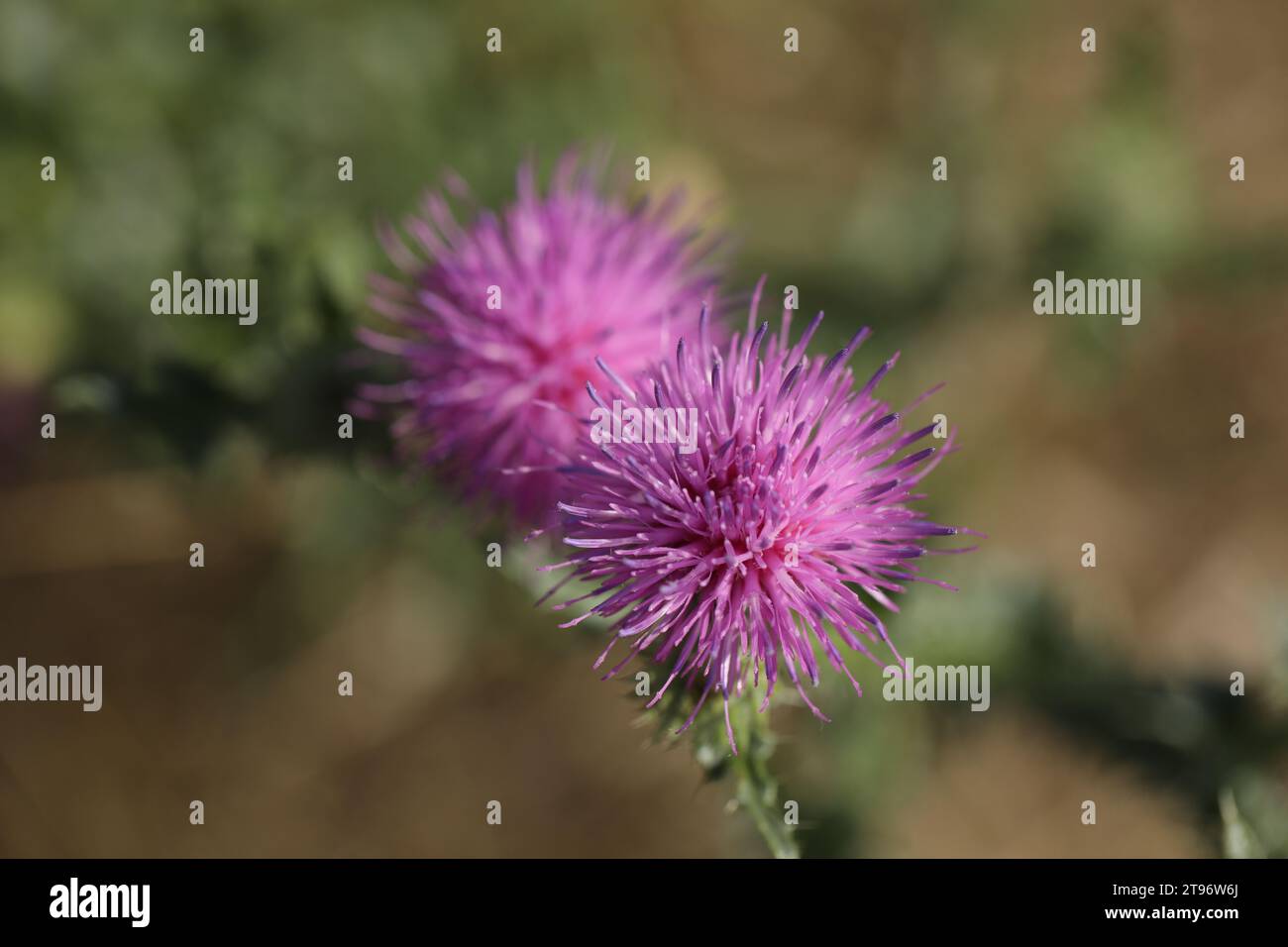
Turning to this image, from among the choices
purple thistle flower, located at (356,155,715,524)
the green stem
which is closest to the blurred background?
purple thistle flower, located at (356,155,715,524)

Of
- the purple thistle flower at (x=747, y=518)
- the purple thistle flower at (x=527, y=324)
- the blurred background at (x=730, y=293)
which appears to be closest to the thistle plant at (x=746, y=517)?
the purple thistle flower at (x=747, y=518)

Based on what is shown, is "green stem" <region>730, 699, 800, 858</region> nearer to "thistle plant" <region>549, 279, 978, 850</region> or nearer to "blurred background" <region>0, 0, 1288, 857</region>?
"thistle plant" <region>549, 279, 978, 850</region>

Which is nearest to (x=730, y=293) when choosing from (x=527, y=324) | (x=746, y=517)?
(x=527, y=324)

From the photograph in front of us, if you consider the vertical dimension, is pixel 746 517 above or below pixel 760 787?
above

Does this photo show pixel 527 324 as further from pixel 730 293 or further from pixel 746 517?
pixel 730 293

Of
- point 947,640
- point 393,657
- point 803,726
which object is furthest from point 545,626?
point 947,640

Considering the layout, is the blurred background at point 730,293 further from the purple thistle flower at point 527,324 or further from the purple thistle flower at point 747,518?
the purple thistle flower at point 747,518

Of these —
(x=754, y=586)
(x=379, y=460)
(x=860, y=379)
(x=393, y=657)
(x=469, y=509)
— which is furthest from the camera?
(x=393, y=657)
